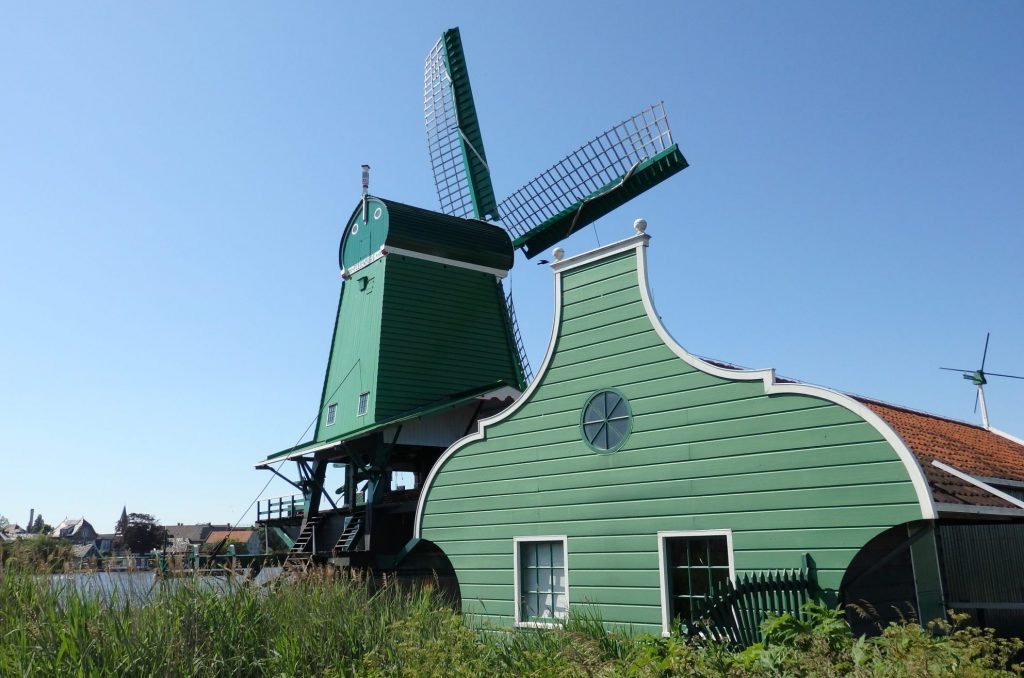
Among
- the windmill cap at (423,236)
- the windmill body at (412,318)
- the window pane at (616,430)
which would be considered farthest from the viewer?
the windmill cap at (423,236)

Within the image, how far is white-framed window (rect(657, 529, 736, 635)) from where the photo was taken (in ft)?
30.6

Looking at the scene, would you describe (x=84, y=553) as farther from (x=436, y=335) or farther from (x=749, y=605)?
(x=436, y=335)

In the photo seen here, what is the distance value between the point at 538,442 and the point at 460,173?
1505 centimetres

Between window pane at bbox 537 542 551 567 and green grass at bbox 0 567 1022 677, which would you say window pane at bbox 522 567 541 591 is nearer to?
window pane at bbox 537 542 551 567

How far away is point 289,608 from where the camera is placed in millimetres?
7422

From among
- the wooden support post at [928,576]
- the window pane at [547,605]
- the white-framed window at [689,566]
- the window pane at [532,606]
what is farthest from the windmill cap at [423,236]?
the wooden support post at [928,576]

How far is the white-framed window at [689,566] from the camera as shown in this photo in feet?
30.6

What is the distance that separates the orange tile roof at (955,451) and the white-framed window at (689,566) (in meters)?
2.31

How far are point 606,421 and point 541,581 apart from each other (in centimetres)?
248

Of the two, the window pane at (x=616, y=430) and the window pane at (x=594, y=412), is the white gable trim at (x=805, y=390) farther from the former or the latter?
the window pane at (x=594, y=412)

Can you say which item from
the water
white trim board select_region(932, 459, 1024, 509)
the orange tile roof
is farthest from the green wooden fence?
the water

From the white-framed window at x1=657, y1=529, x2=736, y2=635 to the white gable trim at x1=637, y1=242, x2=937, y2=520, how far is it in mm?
1777

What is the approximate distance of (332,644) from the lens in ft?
23.4

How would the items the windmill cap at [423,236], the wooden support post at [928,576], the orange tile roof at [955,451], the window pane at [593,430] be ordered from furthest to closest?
the windmill cap at [423,236] → the window pane at [593,430] → the orange tile roof at [955,451] → the wooden support post at [928,576]
